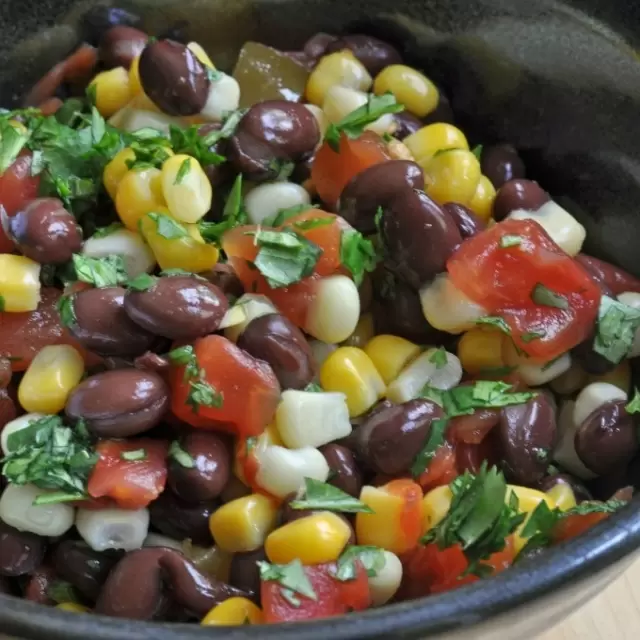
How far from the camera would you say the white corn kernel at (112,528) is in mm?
1070

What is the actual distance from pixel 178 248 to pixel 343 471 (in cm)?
37

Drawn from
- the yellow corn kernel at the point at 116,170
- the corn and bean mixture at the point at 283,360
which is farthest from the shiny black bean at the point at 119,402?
the yellow corn kernel at the point at 116,170

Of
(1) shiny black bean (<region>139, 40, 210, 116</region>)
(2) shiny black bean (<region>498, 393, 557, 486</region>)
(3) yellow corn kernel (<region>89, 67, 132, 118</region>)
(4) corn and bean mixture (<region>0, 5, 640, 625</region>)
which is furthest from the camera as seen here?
(3) yellow corn kernel (<region>89, 67, 132, 118</region>)

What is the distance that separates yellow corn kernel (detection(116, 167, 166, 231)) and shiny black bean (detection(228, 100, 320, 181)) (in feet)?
0.44

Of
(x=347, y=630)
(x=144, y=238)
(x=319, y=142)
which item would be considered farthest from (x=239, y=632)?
(x=319, y=142)

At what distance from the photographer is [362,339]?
130 cm

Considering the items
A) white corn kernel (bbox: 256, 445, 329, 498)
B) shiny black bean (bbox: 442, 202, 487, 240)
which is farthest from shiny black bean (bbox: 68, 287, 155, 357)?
shiny black bean (bbox: 442, 202, 487, 240)


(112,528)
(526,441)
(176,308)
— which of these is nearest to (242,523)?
(112,528)

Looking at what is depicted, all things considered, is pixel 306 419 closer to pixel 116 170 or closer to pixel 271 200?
pixel 271 200

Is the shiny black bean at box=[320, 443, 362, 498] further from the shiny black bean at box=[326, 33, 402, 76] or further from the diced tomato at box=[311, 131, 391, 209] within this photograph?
the shiny black bean at box=[326, 33, 402, 76]

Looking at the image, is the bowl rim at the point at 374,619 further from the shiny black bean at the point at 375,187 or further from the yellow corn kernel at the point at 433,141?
the yellow corn kernel at the point at 433,141

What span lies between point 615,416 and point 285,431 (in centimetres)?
43

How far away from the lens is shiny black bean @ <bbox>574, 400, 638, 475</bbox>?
1167mm

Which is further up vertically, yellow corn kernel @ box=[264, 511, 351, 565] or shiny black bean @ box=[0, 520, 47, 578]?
yellow corn kernel @ box=[264, 511, 351, 565]
